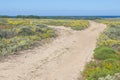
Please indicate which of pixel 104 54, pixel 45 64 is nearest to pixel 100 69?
pixel 45 64

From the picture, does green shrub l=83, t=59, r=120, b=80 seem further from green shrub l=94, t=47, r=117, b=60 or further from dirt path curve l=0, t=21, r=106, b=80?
green shrub l=94, t=47, r=117, b=60

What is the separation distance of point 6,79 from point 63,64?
12.5 ft

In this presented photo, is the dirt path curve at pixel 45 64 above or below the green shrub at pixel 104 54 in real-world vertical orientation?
below

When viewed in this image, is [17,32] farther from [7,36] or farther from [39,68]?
[39,68]

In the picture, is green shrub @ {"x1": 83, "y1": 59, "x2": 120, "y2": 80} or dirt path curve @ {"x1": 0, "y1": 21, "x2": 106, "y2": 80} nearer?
green shrub @ {"x1": 83, "y1": 59, "x2": 120, "y2": 80}

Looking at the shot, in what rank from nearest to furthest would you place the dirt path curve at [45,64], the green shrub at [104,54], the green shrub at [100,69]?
the green shrub at [100,69], the dirt path curve at [45,64], the green shrub at [104,54]

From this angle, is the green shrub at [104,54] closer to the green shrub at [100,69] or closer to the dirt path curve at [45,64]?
the dirt path curve at [45,64]

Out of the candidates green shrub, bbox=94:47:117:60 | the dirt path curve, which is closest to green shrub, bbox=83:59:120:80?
the dirt path curve

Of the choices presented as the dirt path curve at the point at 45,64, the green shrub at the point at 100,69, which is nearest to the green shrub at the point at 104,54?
the dirt path curve at the point at 45,64

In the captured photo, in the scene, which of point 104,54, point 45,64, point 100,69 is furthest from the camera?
point 104,54

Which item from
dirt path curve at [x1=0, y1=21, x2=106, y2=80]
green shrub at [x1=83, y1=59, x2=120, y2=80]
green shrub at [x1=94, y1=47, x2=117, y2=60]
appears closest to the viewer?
green shrub at [x1=83, y1=59, x2=120, y2=80]

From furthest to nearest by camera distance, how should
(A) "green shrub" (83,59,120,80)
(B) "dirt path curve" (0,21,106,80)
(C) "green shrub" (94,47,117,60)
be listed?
(C) "green shrub" (94,47,117,60), (B) "dirt path curve" (0,21,106,80), (A) "green shrub" (83,59,120,80)

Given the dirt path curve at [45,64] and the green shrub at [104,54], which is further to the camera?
the green shrub at [104,54]

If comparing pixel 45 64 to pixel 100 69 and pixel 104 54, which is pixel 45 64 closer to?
pixel 100 69
